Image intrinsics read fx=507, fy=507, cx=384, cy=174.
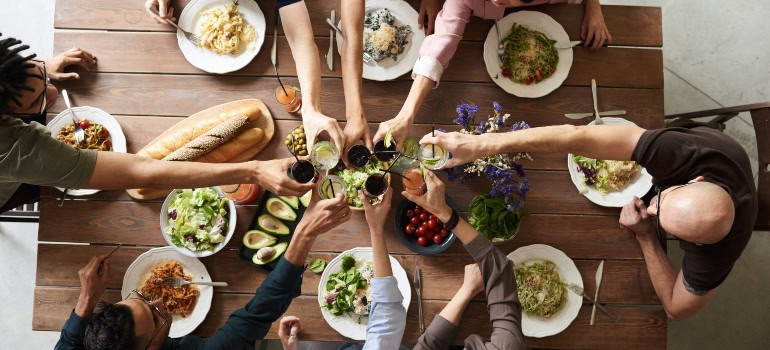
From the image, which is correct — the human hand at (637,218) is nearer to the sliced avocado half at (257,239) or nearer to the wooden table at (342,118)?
the wooden table at (342,118)

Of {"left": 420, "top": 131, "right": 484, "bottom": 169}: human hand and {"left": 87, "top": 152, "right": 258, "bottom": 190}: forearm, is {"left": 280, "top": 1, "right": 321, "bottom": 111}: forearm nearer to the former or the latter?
{"left": 87, "top": 152, "right": 258, "bottom": 190}: forearm

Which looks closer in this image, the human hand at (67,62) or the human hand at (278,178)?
the human hand at (278,178)

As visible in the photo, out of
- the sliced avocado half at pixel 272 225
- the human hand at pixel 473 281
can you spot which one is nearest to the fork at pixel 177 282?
the sliced avocado half at pixel 272 225

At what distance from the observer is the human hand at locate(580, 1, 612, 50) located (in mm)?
2420

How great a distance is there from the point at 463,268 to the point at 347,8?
1.32 metres

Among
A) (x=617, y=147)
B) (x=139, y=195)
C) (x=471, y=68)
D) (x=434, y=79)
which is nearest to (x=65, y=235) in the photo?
(x=139, y=195)

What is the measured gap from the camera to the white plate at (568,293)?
2.35 meters

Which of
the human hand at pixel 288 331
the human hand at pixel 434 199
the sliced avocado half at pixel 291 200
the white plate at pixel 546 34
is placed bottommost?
the human hand at pixel 288 331

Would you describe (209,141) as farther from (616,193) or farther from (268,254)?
(616,193)

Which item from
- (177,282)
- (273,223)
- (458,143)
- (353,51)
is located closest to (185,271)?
(177,282)

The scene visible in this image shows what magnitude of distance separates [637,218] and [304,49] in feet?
5.66

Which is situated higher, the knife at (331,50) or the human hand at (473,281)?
the knife at (331,50)

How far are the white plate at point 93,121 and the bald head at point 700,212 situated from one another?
2463 millimetres

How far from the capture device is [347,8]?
2303 millimetres
